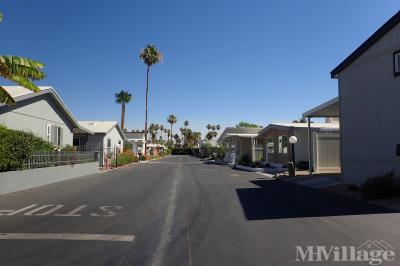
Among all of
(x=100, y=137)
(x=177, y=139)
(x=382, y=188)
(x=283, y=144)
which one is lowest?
(x=382, y=188)

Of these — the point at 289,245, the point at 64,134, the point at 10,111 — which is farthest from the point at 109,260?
the point at 64,134

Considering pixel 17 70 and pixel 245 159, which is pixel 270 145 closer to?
pixel 245 159

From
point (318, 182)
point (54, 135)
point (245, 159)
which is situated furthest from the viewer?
point (245, 159)

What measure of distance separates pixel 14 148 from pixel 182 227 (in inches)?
406

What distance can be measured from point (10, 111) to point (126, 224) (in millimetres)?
14219

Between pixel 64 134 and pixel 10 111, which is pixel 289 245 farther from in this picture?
pixel 64 134

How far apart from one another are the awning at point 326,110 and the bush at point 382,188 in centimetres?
832

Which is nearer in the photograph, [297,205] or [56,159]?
[297,205]

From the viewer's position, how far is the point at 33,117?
2247 centimetres

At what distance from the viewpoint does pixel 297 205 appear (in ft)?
38.9

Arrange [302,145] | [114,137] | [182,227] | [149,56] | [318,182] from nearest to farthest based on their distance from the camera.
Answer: [182,227]
[318,182]
[302,145]
[114,137]
[149,56]

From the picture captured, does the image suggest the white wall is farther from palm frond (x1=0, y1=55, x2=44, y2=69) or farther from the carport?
palm frond (x1=0, y1=55, x2=44, y2=69)

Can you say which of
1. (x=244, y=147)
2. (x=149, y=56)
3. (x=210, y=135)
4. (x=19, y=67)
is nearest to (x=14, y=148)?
(x=19, y=67)

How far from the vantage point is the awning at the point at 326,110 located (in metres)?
20.9
